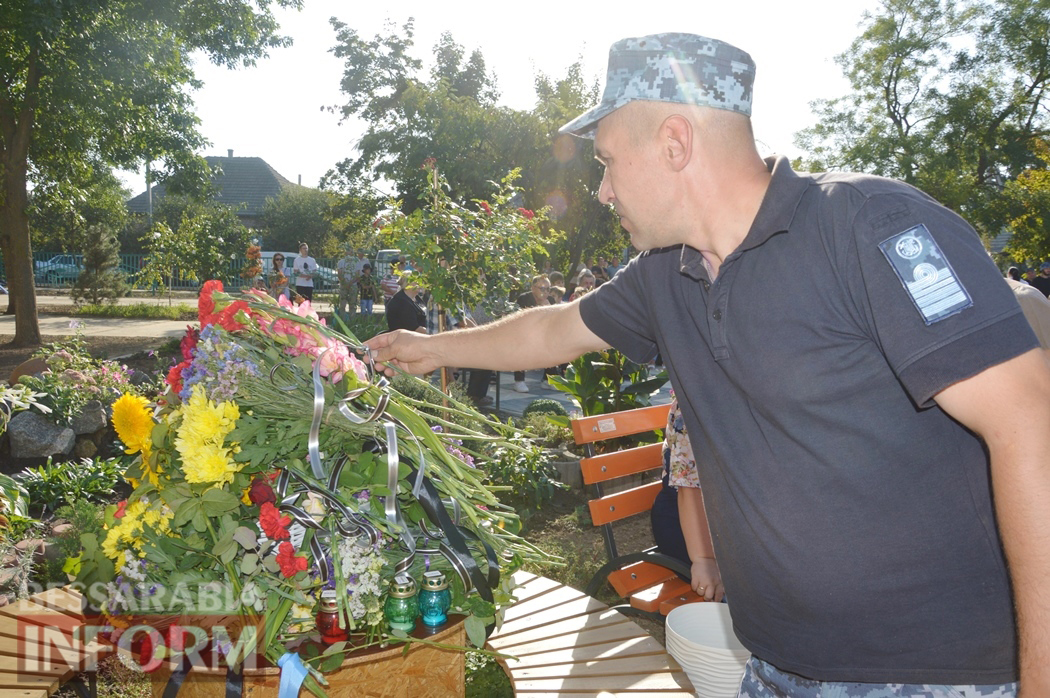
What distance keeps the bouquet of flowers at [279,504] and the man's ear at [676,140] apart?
0.82 metres

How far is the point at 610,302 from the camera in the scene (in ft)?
6.40

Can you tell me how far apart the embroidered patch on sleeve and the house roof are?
5771 centimetres

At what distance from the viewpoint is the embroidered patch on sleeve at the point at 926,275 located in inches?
42.4

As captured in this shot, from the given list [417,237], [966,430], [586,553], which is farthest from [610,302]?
[417,237]

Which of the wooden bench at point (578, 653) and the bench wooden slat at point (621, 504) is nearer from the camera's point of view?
the wooden bench at point (578, 653)

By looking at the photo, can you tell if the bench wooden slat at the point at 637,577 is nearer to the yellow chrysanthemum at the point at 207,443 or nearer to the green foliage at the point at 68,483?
the yellow chrysanthemum at the point at 207,443

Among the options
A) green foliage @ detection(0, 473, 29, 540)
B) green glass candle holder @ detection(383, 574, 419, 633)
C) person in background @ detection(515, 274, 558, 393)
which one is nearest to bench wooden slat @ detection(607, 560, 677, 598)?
green glass candle holder @ detection(383, 574, 419, 633)

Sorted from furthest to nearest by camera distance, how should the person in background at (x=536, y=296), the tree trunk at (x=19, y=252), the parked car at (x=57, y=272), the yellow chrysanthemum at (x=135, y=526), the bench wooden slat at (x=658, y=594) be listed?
the parked car at (x=57, y=272) < the tree trunk at (x=19, y=252) < the person in background at (x=536, y=296) < the bench wooden slat at (x=658, y=594) < the yellow chrysanthemum at (x=135, y=526)

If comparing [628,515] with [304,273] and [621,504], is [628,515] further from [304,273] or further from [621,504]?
[304,273]

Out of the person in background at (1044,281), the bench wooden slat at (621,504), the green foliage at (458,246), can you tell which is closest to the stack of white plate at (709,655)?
the bench wooden slat at (621,504)

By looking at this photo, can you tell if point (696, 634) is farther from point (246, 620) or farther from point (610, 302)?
point (246, 620)

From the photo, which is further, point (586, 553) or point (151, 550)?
point (586, 553)

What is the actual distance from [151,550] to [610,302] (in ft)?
3.97

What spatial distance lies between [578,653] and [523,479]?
3386 mm
